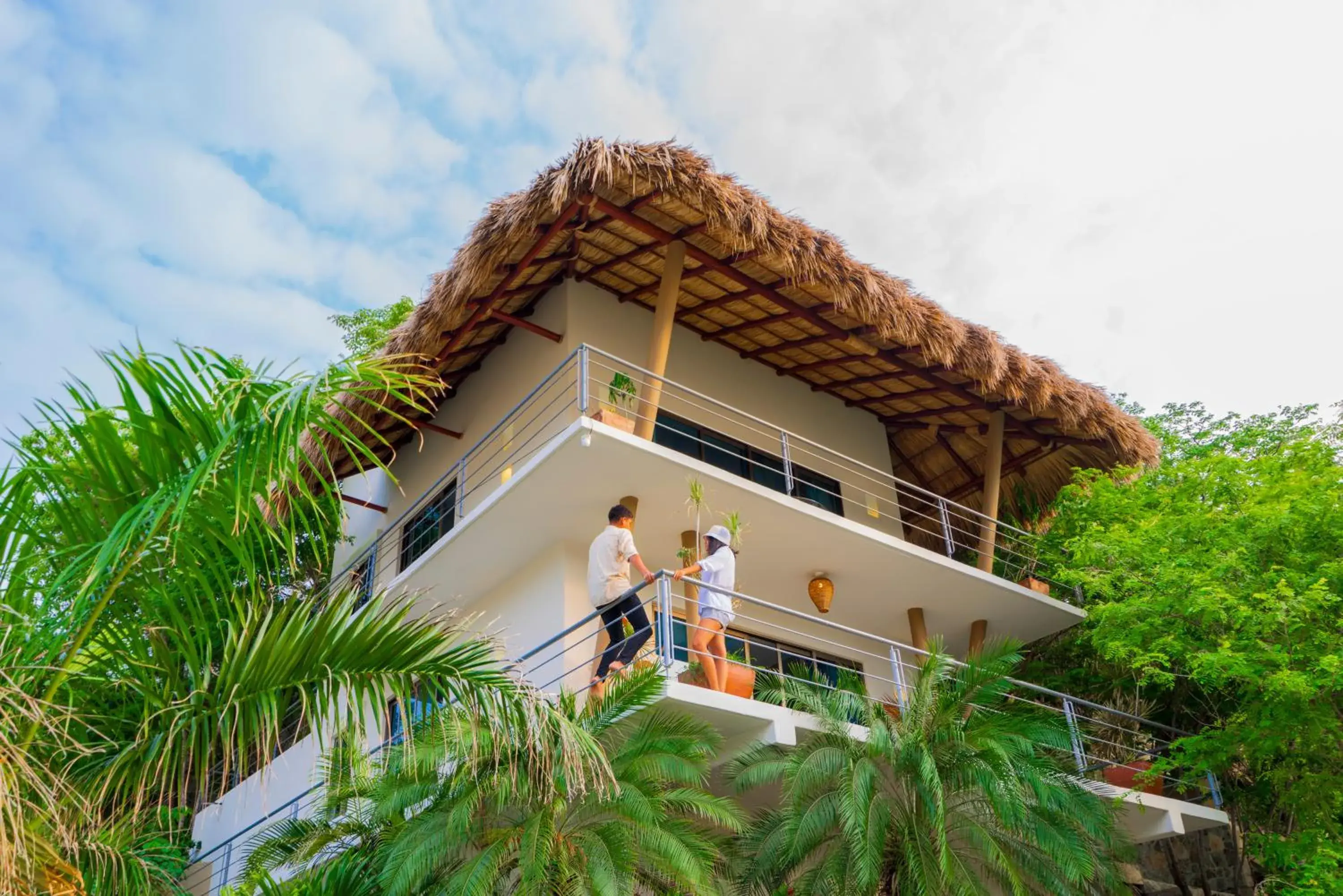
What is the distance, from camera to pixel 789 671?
12.1 m

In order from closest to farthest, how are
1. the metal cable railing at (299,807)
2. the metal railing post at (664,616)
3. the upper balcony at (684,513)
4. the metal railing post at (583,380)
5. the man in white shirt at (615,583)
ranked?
the metal railing post at (664,616)
the metal cable railing at (299,807)
the man in white shirt at (615,583)
the metal railing post at (583,380)
the upper balcony at (684,513)

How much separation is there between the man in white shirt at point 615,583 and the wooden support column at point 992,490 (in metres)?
5.28

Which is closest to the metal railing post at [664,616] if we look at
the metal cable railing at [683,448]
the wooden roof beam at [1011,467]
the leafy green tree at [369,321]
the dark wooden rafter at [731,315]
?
the metal cable railing at [683,448]

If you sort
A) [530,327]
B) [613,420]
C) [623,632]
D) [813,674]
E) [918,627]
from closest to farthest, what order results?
[623,632] < [613,420] < [530,327] < [813,674] < [918,627]

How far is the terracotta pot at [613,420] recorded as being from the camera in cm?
1021

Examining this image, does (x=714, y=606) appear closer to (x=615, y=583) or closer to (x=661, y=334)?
(x=615, y=583)

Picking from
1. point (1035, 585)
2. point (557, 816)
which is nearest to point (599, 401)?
point (557, 816)

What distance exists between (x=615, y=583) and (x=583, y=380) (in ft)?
6.10

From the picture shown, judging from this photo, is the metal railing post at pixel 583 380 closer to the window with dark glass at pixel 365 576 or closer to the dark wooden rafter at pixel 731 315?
the dark wooden rafter at pixel 731 315

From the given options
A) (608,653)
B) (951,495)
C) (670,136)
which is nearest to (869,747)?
(608,653)

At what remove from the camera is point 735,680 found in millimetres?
9328

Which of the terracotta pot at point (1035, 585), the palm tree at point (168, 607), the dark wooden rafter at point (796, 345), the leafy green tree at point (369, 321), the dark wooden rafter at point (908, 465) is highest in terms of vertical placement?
the leafy green tree at point (369, 321)

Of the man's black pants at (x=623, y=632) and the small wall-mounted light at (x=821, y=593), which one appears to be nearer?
the man's black pants at (x=623, y=632)

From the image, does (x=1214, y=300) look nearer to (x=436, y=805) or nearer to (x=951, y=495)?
(x=951, y=495)
